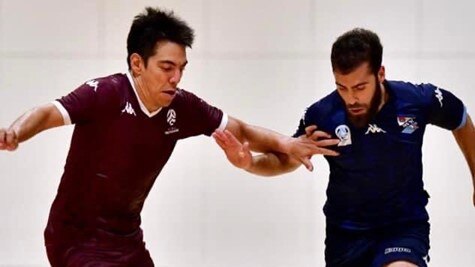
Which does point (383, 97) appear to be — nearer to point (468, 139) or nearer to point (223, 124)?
point (468, 139)

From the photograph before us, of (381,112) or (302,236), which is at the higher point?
(381,112)

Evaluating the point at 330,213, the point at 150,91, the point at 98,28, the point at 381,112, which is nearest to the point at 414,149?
the point at 381,112

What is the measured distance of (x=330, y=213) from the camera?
3305mm

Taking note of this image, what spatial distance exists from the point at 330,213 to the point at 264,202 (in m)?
1.10

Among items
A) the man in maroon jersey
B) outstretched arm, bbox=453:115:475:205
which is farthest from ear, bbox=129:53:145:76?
outstretched arm, bbox=453:115:475:205

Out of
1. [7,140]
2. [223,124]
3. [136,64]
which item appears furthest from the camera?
[223,124]

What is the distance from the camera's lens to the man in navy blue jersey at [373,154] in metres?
3.06

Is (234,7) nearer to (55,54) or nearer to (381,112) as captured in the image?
(55,54)

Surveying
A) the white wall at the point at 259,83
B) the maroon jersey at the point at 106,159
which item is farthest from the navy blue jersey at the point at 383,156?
the white wall at the point at 259,83

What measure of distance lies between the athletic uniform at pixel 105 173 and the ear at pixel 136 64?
0.14 ft

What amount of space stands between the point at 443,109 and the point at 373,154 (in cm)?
39

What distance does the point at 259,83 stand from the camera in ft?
14.3

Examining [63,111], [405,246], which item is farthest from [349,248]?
[63,111]

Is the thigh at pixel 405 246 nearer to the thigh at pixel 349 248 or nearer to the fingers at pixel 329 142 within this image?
the thigh at pixel 349 248
